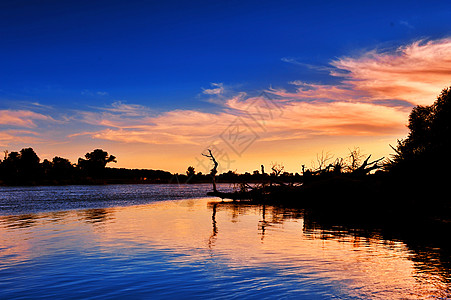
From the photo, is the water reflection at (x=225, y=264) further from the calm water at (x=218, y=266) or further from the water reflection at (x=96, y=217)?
the water reflection at (x=96, y=217)

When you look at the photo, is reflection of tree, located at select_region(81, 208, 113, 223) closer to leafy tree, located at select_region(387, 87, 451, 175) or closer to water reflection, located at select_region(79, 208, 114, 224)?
water reflection, located at select_region(79, 208, 114, 224)

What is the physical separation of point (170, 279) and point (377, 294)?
499 centimetres

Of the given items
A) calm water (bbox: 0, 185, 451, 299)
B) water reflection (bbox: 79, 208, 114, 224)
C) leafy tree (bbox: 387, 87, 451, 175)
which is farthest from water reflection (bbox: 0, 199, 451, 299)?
leafy tree (bbox: 387, 87, 451, 175)

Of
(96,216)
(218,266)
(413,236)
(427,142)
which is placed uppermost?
(427,142)

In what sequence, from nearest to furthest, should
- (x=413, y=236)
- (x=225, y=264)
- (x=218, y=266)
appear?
1. (x=218, y=266)
2. (x=225, y=264)
3. (x=413, y=236)

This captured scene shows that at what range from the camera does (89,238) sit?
16.3 meters

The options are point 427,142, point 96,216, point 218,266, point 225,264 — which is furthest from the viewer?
point 427,142

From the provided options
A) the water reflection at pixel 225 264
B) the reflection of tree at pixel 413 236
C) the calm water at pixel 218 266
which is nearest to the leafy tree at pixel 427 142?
the reflection of tree at pixel 413 236

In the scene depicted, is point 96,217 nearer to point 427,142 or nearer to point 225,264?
point 225,264

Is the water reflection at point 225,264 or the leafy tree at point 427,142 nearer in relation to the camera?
the water reflection at point 225,264

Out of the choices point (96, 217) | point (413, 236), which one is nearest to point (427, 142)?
point (413, 236)

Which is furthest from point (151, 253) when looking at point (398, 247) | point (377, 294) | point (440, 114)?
point (440, 114)

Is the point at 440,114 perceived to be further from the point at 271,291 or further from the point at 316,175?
the point at 271,291

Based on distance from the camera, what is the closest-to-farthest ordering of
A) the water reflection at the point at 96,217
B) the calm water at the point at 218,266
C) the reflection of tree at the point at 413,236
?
the calm water at the point at 218,266 < the reflection of tree at the point at 413,236 < the water reflection at the point at 96,217
